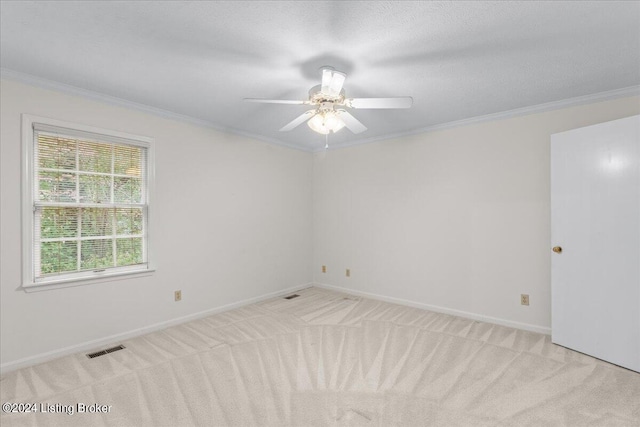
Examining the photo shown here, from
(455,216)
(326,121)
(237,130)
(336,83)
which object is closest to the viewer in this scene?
(336,83)

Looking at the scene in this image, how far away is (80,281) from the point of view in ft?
9.12

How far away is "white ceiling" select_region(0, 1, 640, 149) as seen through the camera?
170 cm

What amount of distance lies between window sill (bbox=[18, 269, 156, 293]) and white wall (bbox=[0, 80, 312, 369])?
5cm

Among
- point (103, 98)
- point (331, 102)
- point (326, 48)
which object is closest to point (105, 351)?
point (103, 98)

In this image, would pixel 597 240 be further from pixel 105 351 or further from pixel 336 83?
pixel 105 351

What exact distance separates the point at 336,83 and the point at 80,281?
2844 millimetres

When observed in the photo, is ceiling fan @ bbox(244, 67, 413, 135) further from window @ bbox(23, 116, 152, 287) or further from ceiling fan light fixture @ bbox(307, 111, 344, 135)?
window @ bbox(23, 116, 152, 287)

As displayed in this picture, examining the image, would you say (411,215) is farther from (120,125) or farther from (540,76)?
(120,125)

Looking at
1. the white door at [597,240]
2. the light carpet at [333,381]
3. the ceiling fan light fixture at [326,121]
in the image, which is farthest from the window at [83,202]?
the white door at [597,240]

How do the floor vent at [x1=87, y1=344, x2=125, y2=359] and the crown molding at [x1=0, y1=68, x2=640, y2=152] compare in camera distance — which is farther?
the floor vent at [x1=87, y1=344, x2=125, y2=359]

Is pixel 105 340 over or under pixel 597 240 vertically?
under

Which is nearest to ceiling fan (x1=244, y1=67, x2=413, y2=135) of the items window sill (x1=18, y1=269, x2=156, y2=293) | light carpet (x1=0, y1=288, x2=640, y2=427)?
light carpet (x1=0, y1=288, x2=640, y2=427)

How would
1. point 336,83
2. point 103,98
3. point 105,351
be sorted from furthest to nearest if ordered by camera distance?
1. point 103,98
2. point 105,351
3. point 336,83

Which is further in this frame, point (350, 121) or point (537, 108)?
point (537, 108)
